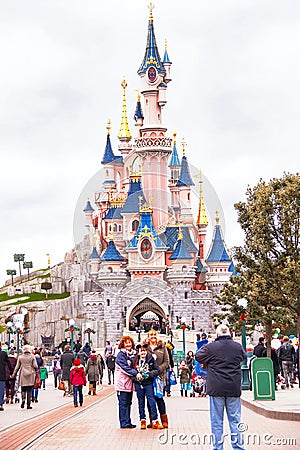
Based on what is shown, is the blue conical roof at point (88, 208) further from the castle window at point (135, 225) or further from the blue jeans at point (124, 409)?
the blue jeans at point (124, 409)

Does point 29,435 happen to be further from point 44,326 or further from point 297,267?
point 44,326

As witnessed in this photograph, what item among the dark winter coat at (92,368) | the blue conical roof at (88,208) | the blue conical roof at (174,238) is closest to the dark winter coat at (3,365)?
the dark winter coat at (92,368)

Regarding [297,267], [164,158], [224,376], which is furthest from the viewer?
[164,158]

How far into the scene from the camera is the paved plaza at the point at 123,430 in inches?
454

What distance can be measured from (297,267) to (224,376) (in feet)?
52.8

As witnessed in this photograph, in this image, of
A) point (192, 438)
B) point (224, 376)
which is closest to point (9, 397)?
point (192, 438)

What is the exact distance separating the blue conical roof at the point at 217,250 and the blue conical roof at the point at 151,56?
1530 centimetres

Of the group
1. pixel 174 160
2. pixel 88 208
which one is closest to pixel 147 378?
pixel 174 160

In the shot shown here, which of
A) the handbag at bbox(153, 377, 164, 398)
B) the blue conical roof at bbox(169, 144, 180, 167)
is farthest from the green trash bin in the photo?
the blue conical roof at bbox(169, 144, 180, 167)

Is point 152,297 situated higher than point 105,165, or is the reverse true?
point 105,165

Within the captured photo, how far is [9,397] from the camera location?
2248cm

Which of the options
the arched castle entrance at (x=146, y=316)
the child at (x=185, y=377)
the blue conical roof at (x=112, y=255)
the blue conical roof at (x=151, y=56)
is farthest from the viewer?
the blue conical roof at (x=151, y=56)

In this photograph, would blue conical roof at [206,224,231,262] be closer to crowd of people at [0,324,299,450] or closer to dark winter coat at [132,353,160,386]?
crowd of people at [0,324,299,450]

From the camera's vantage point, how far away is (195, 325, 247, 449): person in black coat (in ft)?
33.1
